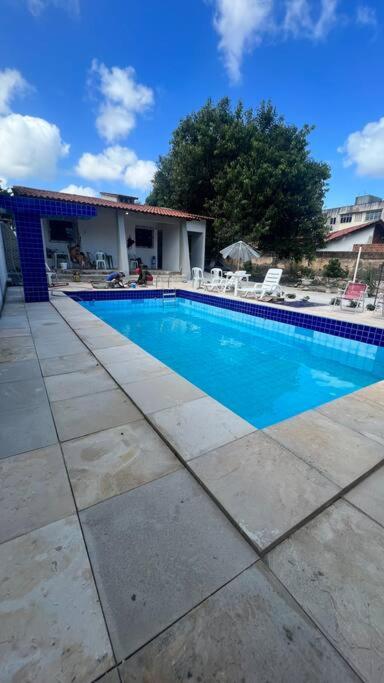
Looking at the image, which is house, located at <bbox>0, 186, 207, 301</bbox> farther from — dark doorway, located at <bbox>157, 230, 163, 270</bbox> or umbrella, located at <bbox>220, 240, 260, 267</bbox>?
umbrella, located at <bbox>220, 240, 260, 267</bbox>

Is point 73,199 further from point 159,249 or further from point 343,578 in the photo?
point 343,578

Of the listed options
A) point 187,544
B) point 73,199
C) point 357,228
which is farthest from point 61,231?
point 357,228

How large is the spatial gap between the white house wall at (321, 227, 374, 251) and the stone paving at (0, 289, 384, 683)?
2402cm

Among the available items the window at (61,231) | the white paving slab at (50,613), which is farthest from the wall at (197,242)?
the white paving slab at (50,613)

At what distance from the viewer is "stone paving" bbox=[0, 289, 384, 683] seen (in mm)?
972

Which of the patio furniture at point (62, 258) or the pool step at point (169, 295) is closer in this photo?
the pool step at point (169, 295)

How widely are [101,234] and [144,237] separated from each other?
2.71 m

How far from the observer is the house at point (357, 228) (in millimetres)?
21359

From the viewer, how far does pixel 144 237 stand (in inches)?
614

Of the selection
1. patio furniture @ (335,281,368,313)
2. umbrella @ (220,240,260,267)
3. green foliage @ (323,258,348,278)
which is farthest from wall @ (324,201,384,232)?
patio furniture @ (335,281,368,313)

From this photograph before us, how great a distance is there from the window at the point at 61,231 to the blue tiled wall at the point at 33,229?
6099 millimetres

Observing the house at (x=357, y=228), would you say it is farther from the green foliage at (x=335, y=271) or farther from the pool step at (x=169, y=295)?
the pool step at (x=169, y=295)

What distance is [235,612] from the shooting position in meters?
1.10

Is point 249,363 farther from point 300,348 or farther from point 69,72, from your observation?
point 69,72
